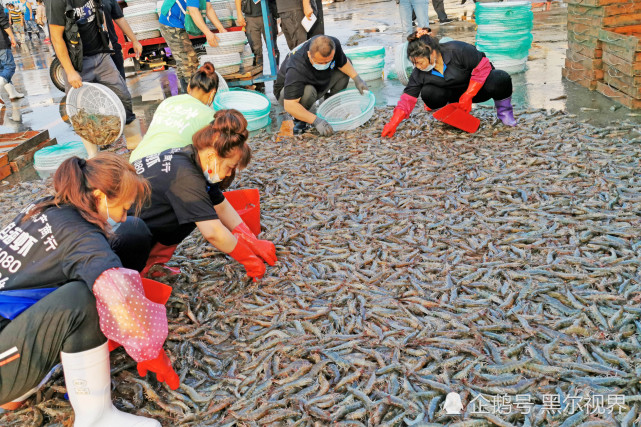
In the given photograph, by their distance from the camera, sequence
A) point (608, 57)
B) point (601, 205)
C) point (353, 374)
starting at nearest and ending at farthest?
point (353, 374), point (601, 205), point (608, 57)

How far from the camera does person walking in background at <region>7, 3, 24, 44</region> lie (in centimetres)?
2478

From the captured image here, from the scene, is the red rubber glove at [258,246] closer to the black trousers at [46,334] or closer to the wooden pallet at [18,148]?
the black trousers at [46,334]

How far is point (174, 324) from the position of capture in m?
3.25

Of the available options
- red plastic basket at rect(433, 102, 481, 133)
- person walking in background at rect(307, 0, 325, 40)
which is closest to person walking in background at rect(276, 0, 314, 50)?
person walking in background at rect(307, 0, 325, 40)

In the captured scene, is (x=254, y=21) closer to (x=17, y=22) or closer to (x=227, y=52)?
(x=227, y=52)

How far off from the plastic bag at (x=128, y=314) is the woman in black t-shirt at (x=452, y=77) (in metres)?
4.20

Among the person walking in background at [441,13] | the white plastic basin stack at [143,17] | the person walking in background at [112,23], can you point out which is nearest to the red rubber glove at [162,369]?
the person walking in background at [112,23]

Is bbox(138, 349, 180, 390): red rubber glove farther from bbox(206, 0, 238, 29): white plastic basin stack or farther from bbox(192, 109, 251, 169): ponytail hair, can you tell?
bbox(206, 0, 238, 29): white plastic basin stack

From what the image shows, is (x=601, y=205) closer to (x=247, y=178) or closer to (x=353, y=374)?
(x=353, y=374)

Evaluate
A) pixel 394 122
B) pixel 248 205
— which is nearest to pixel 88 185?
pixel 248 205

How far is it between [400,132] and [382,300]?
351cm

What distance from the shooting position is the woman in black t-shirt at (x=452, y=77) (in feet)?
18.4

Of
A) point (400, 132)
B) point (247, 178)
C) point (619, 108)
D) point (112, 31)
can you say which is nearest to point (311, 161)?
point (247, 178)

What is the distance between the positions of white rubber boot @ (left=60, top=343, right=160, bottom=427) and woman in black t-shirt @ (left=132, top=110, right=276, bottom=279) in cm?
92
